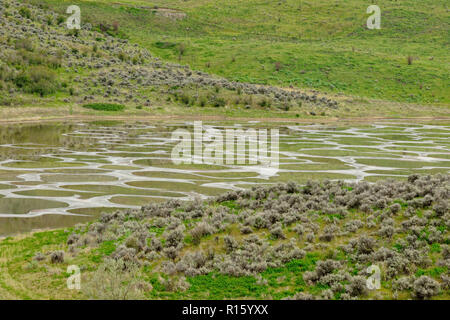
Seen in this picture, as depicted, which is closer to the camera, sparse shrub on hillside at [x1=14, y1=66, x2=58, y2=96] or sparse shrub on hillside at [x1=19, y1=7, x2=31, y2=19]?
sparse shrub on hillside at [x1=14, y1=66, x2=58, y2=96]

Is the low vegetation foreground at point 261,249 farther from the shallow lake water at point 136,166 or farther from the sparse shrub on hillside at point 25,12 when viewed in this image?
the sparse shrub on hillside at point 25,12

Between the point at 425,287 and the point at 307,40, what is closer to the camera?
the point at 425,287

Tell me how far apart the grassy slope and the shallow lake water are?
36.7 meters

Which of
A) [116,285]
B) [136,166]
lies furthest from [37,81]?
[116,285]

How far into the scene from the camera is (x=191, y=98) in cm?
6259

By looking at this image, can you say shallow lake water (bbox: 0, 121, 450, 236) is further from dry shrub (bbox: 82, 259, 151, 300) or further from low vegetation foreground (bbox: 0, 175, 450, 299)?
dry shrub (bbox: 82, 259, 151, 300)

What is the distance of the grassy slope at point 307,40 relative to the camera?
82500 millimetres

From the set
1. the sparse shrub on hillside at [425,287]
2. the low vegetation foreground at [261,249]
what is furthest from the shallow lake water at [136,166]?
the sparse shrub on hillside at [425,287]
